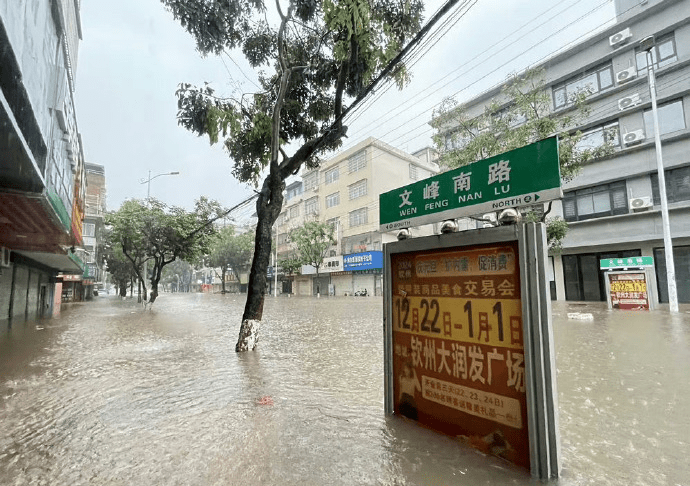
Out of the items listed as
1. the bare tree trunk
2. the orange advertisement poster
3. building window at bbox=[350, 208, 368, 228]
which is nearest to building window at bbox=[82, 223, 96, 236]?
building window at bbox=[350, 208, 368, 228]

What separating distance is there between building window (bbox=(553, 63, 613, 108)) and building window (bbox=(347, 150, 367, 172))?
61.0ft

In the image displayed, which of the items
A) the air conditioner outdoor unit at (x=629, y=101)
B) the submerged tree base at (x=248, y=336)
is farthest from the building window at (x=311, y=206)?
the submerged tree base at (x=248, y=336)

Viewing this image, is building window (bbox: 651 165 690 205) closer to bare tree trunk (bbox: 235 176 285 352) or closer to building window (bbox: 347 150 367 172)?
bare tree trunk (bbox: 235 176 285 352)

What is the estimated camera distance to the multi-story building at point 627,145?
1883cm

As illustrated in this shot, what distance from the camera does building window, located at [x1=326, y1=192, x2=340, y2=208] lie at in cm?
4172

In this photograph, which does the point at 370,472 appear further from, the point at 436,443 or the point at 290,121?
the point at 290,121

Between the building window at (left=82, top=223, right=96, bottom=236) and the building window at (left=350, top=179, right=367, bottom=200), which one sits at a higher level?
the building window at (left=350, top=179, right=367, bottom=200)

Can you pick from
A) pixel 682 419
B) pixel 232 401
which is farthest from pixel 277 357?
pixel 682 419

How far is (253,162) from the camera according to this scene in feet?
33.1

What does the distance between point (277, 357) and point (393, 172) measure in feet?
111

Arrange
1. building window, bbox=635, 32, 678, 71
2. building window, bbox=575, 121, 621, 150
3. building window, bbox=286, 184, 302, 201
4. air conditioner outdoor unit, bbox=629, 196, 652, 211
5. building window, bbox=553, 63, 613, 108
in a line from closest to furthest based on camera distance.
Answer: building window, bbox=635, 32, 678, 71 < air conditioner outdoor unit, bbox=629, 196, 652, 211 < building window, bbox=575, 121, 621, 150 < building window, bbox=553, 63, 613, 108 < building window, bbox=286, 184, 302, 201

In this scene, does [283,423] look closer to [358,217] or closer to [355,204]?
[358,217]

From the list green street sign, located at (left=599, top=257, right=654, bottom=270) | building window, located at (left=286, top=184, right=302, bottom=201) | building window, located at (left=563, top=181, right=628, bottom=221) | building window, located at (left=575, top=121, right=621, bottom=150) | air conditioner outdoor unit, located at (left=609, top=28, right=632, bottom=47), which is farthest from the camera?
building window, located at (left=286, top=184, right=302, bottom=201)

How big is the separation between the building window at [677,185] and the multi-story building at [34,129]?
25082 mm
